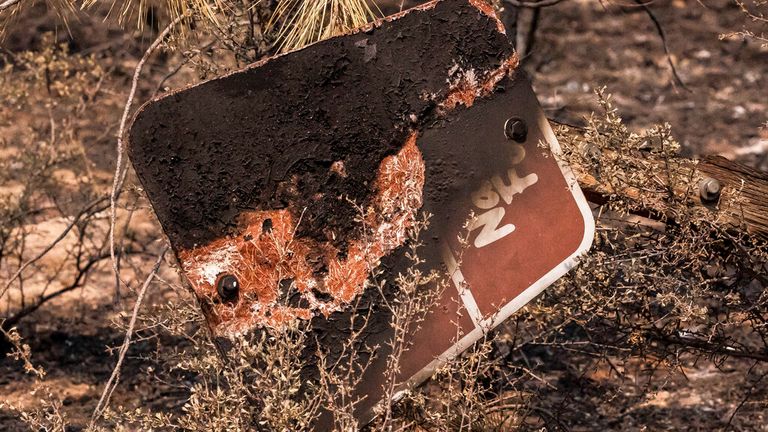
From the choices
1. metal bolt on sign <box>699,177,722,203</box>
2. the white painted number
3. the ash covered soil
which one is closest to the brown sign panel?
the white painted number

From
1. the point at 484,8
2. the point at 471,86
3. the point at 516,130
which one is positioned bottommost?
the point at 516,130

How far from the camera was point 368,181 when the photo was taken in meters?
3.45

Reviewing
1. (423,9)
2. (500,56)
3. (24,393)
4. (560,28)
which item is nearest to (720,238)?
(500,56)

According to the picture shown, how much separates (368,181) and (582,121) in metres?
5.49

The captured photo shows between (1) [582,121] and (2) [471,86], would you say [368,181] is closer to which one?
(2) [471,86]

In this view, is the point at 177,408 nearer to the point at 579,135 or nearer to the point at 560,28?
the point at 579,135

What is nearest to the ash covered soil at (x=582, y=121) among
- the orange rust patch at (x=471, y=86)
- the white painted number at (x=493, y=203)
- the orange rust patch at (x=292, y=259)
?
the orange rust patch at (x=471, y=86)

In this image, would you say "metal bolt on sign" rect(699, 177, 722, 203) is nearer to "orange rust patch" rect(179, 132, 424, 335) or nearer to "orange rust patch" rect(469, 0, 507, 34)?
"orange rust patch" rect(469, 0, 507, 34)

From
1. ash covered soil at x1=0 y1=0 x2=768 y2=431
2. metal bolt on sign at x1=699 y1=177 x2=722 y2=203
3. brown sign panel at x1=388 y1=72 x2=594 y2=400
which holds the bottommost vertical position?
ash covered soil at x1=0 y1=0 x2=768 y2=431

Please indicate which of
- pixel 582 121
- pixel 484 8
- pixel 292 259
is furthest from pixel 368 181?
pixel 582 121

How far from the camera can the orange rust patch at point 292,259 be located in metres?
A: 3.24

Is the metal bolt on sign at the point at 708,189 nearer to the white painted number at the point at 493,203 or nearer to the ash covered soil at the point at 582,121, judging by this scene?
the ash covered soil at the point at 582,121

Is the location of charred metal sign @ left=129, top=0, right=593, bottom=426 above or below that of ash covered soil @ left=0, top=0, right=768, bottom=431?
above

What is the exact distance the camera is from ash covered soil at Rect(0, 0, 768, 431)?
17.8ft
